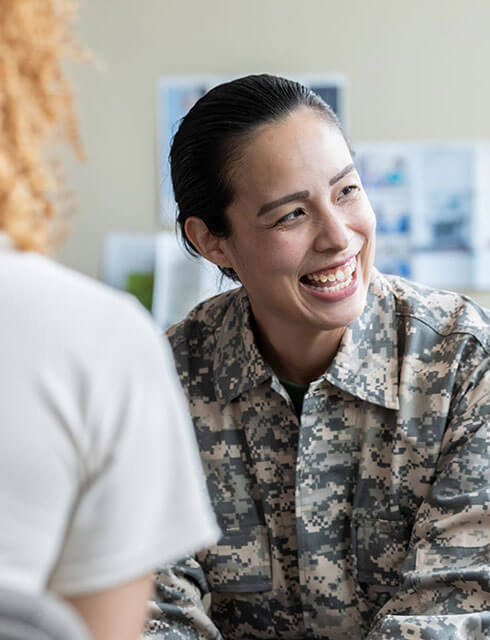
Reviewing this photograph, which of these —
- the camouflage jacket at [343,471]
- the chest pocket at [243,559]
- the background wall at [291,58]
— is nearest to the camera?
the camouflage jacket at [343,471]

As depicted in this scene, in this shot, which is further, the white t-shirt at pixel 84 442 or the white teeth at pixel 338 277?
the white teeth at pixel 338 277

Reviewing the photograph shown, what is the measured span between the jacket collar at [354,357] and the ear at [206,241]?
0.07 metres

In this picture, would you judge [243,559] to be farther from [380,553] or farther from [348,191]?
[348,191]

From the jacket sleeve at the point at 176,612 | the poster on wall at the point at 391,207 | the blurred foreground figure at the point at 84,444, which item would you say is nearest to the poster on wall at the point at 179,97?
the poster on wall at the point at 391,207

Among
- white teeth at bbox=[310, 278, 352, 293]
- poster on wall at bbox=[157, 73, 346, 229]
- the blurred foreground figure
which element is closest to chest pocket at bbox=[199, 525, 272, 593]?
white teeth at bbox=[310, 278, 352, 293]

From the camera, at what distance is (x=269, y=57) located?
A: 2555 mm

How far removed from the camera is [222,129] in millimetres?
1305

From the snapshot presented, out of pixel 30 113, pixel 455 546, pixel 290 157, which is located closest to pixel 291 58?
pixel 290 157

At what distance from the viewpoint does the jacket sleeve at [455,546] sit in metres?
1.09

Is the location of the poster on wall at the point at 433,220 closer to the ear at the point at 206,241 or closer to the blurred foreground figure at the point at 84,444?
the ear at the point at 206,241

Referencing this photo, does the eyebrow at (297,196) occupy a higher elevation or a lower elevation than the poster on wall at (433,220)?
higher

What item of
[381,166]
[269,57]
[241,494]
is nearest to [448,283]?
[381,166]

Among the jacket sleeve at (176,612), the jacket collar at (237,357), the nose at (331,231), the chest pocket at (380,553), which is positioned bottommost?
the jacket sleeve at (176,612)

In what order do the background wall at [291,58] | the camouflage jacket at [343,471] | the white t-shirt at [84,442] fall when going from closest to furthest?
the white t-shirt at [84,442] → the camouflage jacket at [343,471] → the background wall at [291,58]
